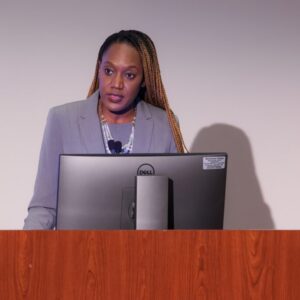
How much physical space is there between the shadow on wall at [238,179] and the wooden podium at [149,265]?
1.75 m

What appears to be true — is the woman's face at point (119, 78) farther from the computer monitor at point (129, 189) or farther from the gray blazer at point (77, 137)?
the computer monitor at point (129, 189)

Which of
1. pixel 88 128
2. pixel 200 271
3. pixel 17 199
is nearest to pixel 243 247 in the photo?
pixel 200 271

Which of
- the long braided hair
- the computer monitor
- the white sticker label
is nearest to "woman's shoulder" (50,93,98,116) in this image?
the long braided hair

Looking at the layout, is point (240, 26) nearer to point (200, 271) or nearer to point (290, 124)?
point (290, 124)

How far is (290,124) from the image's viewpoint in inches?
125

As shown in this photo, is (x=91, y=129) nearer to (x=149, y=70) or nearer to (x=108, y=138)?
(x=108, y=138)

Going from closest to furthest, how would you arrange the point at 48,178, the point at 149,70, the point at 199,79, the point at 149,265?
1. the point at 149,265
2. the point at 48,178
3. the point at 149,70
4. the point at 199,79

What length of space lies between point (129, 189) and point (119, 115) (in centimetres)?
73

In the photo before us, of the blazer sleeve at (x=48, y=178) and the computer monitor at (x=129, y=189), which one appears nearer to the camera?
the computer monitor at (x=129, y=189)

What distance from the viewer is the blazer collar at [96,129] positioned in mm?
2314

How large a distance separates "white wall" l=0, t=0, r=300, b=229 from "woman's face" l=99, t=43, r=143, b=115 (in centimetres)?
60

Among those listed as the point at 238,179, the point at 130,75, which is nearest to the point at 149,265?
the point at 130,75

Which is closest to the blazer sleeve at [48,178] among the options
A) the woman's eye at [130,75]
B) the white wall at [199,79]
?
the woman's eye at [130,75]

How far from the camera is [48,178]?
2.22m
